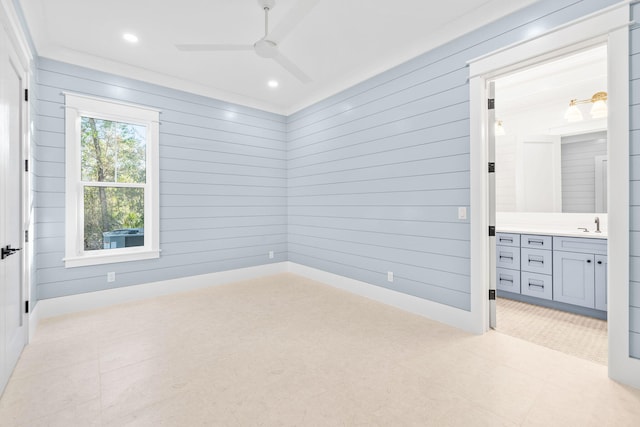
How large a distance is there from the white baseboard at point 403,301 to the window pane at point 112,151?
2.98m

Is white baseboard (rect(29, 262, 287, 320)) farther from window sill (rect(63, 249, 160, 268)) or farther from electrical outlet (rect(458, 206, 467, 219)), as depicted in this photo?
electrical outlet (rect(458, 206, 467, 219))

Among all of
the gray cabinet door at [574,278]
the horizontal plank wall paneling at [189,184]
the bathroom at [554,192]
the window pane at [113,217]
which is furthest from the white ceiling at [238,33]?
the gray cabinet door at [574,278]

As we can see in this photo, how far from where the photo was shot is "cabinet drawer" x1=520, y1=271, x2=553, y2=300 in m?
3.54

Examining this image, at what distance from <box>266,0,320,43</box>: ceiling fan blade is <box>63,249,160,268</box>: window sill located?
311cm

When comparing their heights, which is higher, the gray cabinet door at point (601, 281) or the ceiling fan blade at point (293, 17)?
the ceiling fan blade at point (293, 17)

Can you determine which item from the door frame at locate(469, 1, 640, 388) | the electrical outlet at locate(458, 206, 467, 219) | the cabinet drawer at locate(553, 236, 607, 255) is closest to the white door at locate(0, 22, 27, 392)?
the electrical outlet at locate(458, 206, 467, 219)

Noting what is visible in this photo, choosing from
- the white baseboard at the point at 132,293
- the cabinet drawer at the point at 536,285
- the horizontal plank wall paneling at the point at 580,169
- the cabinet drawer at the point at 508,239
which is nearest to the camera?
the white baseboard at the point at 132,293

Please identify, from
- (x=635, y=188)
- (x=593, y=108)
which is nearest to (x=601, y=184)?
(x=593, y=108)

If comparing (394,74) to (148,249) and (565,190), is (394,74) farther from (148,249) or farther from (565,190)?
(148,249)

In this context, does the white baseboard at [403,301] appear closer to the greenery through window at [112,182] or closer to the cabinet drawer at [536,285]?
the cabinet drawer at [536,285]

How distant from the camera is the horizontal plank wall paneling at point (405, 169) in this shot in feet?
9.53

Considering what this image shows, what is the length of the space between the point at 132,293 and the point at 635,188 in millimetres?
5066

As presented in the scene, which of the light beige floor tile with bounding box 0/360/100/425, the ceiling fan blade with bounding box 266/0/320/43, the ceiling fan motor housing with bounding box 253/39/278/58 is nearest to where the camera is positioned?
the light beige floor tile with bounding box 0/360/100/425

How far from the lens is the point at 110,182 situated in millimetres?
3732
